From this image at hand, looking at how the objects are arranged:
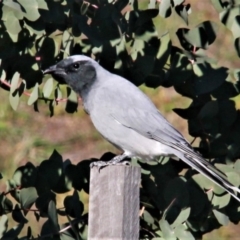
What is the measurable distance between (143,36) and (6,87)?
758 mm

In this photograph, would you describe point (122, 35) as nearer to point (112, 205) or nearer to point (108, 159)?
point (108, 159)

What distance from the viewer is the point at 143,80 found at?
4.08 m

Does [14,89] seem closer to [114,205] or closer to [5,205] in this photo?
[5,205]

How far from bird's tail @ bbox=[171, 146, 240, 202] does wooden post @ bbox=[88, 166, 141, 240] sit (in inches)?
34.3

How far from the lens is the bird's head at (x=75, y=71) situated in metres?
4.19

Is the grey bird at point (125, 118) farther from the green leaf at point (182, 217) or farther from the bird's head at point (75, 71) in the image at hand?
the green leaf at point (182, 217)

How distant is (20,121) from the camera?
782 cm

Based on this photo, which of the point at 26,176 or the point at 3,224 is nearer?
the point at 3,224

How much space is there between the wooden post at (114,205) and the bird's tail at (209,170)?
871 millimetres

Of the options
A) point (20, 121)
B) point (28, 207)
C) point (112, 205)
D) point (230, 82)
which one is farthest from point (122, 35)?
point (20, 121)

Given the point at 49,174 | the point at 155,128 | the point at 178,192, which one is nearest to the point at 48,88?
the point at 49,174

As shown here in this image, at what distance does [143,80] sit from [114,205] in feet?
4.07

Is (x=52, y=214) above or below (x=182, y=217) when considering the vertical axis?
below

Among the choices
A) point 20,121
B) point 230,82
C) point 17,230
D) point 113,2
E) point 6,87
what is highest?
point 113,2
